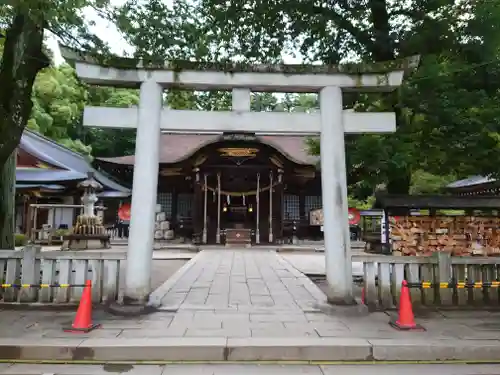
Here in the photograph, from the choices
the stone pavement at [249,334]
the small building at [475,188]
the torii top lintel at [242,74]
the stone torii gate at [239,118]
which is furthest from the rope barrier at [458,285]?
the small building at [475,188]

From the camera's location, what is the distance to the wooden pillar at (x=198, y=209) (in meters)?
20.2

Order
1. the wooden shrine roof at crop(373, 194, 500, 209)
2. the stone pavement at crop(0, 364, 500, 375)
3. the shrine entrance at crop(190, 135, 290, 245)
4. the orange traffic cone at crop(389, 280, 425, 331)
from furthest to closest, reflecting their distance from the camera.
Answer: the shrine entrance at crop(190, 135, 290, 245) → the wooden shrine roof at crop(373, 194, 500, 209) → the orange traffic cone at crop(389, 280, 425, 331) → the stone pavement at crop(0, 364, 500, 375)

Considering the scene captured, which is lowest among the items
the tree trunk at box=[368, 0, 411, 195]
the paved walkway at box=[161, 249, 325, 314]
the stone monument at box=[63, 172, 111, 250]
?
the paved walkway at box=[161, 249, 325, 314]

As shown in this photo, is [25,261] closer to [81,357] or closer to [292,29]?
[81,357]

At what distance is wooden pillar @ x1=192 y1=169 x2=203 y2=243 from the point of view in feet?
66.4

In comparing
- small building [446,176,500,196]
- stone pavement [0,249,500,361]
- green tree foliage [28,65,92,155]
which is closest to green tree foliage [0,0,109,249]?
stone pavement [0,249,500,361]

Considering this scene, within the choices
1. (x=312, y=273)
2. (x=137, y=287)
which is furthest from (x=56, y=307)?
(x=312, y=273)

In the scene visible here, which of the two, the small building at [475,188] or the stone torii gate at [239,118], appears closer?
the stone torii gate at [239,118]

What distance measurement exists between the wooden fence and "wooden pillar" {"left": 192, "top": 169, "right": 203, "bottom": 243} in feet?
46.9

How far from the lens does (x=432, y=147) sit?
24.1 feet

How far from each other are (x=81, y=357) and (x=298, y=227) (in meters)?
18.5

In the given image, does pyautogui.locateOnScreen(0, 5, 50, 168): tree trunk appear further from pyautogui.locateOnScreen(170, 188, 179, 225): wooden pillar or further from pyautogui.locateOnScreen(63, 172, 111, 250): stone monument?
pyautogui.locateOnScreen(170, 188, 179, 225): wooden pillar

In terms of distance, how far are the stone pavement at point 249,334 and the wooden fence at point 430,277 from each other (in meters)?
Answer: 0.41

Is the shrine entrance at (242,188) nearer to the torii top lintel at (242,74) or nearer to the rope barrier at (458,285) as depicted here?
the torii top lintel at (242,74)
